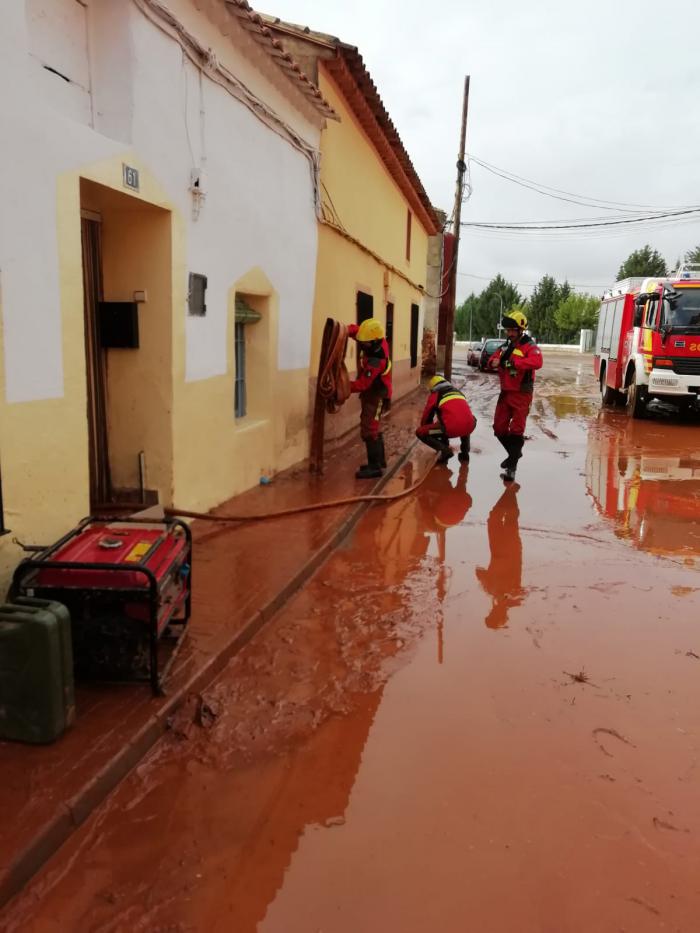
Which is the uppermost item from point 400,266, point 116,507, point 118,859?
point 400,266

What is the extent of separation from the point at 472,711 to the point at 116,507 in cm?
319

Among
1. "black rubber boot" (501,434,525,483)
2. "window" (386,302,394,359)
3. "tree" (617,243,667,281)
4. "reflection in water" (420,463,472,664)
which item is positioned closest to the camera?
"reflection in water" (420,463,472,664)

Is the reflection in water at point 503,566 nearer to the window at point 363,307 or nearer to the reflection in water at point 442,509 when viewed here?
the reflection in water at point 442,509

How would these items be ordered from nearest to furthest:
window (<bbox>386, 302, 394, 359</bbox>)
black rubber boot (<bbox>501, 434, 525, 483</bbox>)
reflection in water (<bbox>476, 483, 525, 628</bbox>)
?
reflection in water (<bbox>476, 483, 525, 628</bbox>) < black rubber boot (<bbox>501, 434, 525, 483</bbox>) < window (<bbox>386, 302, 394, 359</bbox>)

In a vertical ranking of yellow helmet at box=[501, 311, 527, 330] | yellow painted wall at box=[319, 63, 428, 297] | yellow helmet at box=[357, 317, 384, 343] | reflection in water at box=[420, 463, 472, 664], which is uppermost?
yellow painted wall at box=[319, 63, 428, 297]

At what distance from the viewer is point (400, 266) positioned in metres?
15.9

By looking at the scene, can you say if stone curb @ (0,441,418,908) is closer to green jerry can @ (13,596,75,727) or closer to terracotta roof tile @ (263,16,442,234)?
green jerry can @ (13,596,75,727)

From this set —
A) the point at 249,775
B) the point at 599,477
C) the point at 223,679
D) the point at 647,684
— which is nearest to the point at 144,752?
the point at 249,775

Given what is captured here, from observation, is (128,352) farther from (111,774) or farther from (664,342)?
(664,342)

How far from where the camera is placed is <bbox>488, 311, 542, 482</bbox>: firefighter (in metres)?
7.98

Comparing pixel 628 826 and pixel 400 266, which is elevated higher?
pixel 400 266

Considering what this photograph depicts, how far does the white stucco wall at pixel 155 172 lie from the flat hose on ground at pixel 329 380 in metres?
0.58

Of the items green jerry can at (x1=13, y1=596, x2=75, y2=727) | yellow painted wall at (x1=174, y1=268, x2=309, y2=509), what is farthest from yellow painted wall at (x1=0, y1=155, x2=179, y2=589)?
yellow painted wall at (x1=174, y1=268, x2=309, y2=509)

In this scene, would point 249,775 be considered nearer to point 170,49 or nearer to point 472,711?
point 472,711
